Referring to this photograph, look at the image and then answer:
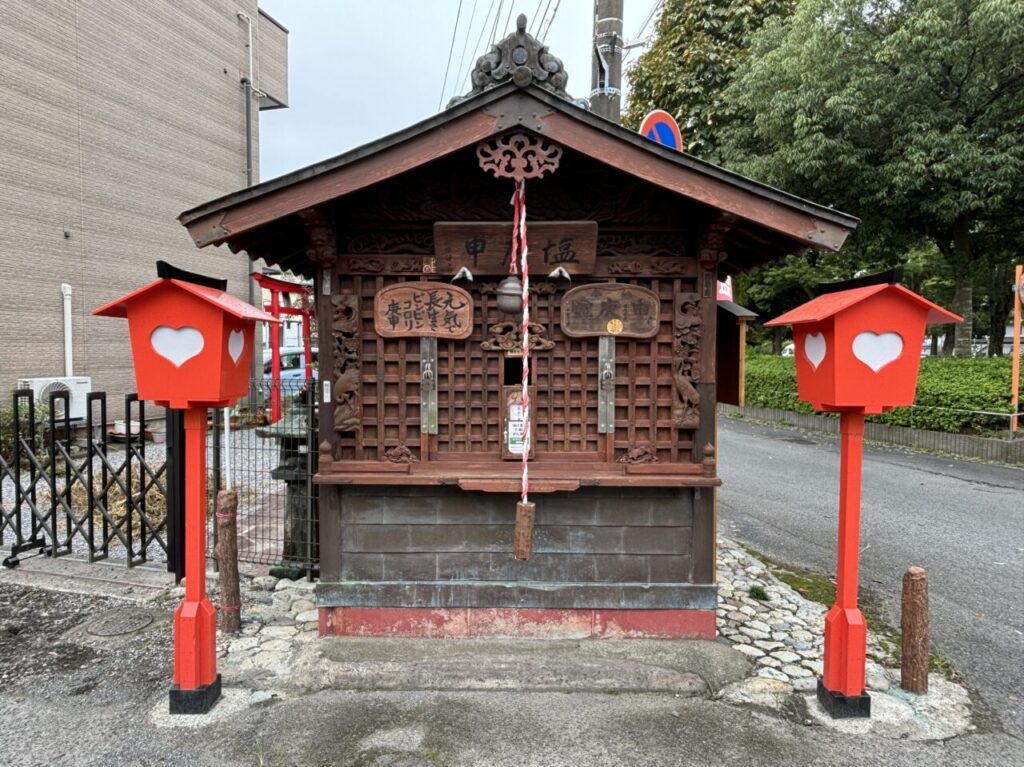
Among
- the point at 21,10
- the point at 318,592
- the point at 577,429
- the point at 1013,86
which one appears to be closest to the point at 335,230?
the point at 577,429

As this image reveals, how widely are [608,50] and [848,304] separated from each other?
4485mm

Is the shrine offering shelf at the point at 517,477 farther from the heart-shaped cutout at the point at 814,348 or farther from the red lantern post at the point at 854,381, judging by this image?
the heart-shaped cutout at the point at 814,348

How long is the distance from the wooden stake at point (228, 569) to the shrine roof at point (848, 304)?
178 inches

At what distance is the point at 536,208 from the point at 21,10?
1470 cm

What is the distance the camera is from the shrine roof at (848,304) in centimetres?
373

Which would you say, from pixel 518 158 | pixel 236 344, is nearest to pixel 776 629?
pixel 518 158

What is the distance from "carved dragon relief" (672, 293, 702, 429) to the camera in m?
4.73

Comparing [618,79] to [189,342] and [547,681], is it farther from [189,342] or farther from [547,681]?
[547,681]

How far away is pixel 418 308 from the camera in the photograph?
15.5 ft

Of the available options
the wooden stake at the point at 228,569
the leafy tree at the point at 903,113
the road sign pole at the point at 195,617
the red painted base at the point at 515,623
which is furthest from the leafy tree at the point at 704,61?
the road sign pole at the point at 195,617

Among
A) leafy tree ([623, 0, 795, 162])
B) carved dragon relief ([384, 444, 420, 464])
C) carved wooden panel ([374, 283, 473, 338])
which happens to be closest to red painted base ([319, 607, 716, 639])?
carved dragon relief ([384, 444, 420, 464])

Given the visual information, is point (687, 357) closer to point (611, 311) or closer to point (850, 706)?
point (611, 311)

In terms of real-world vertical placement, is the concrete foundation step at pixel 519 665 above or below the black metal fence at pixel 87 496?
below

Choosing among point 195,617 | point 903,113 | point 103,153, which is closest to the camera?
point 195,617
